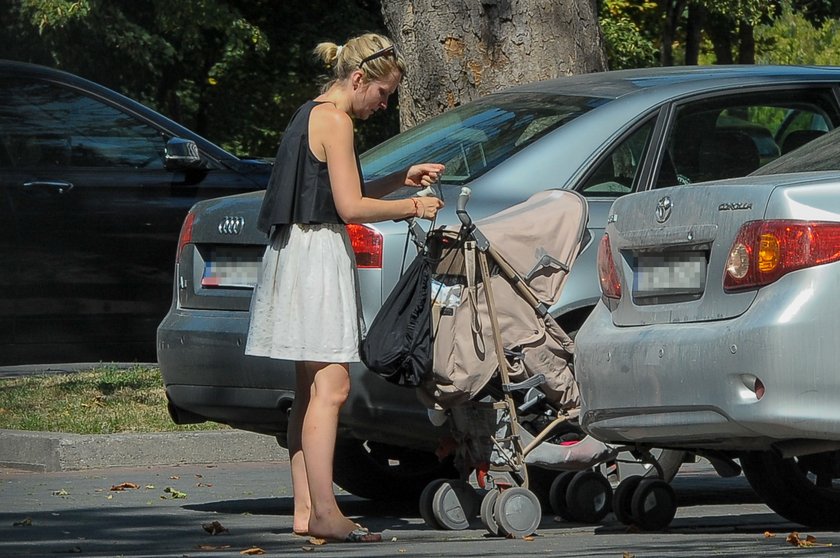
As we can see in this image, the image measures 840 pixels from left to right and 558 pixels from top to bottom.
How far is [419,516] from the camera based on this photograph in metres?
6.88

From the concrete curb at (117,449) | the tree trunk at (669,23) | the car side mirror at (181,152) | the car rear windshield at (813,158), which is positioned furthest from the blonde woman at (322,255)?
the tree trunk at (669,23)

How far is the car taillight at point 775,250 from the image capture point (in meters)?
5.07

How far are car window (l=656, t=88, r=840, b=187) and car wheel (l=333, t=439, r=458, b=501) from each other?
5.22 ft

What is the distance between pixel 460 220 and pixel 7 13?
22.7 m

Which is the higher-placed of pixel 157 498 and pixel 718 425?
pixel 718 425

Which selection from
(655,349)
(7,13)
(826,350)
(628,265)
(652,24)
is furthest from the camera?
(652,24)

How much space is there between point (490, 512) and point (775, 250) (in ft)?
4.53

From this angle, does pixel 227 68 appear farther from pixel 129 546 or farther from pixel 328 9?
pixel 129 546

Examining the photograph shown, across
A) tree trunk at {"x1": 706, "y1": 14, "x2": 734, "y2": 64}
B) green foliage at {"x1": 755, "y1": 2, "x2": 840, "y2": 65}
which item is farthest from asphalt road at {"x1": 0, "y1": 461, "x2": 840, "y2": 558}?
green foliage at {"x1": 755, "y1": 2, "x2": 840, "y2": 65}

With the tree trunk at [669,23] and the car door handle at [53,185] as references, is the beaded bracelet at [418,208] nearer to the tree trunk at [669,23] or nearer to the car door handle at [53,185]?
the car door handle at [53,185]

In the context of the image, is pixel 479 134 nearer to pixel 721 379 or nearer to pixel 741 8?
pixel 721 379

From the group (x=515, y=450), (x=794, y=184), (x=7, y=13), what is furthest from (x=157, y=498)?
(x=7, y=13)

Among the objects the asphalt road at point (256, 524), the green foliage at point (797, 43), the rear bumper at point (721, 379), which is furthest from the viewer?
the green foliage at point (797, 43)

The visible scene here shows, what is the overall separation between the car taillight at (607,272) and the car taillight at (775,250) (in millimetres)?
598
